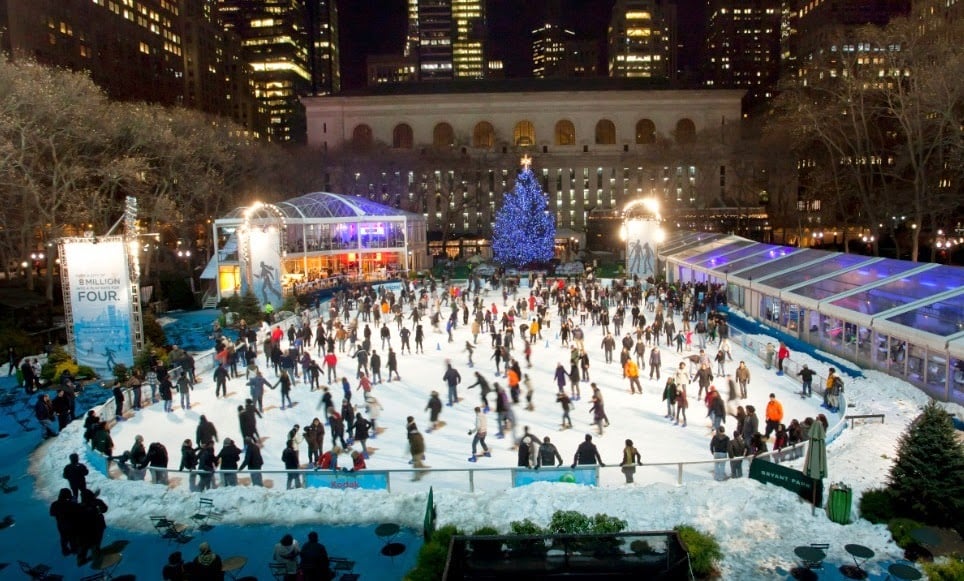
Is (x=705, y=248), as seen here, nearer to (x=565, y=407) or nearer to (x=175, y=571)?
(x=565, y=407)

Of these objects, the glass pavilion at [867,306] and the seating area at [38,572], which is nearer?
the seating area at [38,572]

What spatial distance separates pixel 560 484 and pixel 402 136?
2799 inches

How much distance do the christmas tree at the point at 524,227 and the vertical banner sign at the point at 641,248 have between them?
7.15 metres

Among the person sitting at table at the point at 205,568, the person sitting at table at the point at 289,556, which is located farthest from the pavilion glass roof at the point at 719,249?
the person sitting at table at the point at 205,568

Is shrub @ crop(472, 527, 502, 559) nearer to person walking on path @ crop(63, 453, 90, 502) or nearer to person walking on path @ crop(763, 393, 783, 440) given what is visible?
person walking on path @ crop(63, 453, 90, 502)

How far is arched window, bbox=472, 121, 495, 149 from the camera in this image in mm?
76825

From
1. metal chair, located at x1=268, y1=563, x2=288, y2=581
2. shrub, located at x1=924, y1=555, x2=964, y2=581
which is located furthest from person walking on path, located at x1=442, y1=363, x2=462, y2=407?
shrub, located at x1=924, y1=555, x2=964, y2=581

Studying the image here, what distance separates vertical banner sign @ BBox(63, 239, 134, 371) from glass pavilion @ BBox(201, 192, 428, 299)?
1444 centimetres

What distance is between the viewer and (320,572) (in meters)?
7.75

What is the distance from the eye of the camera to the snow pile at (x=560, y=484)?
9.30 meters

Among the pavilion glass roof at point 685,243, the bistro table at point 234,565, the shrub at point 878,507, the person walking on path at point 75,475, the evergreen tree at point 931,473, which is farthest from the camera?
the pavilion glass roof at point 685,243

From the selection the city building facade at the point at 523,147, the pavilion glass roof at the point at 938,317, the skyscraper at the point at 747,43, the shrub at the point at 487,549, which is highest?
the skyscraper at the point at 747,43

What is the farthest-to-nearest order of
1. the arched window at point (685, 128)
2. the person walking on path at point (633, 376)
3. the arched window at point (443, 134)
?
the arched window at point (443, 134) < the arched window at point (685, 128) < the person walking on path at point (633, 376)

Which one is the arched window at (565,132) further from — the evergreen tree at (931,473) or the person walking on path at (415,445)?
the evergreen tree at (931,473)
